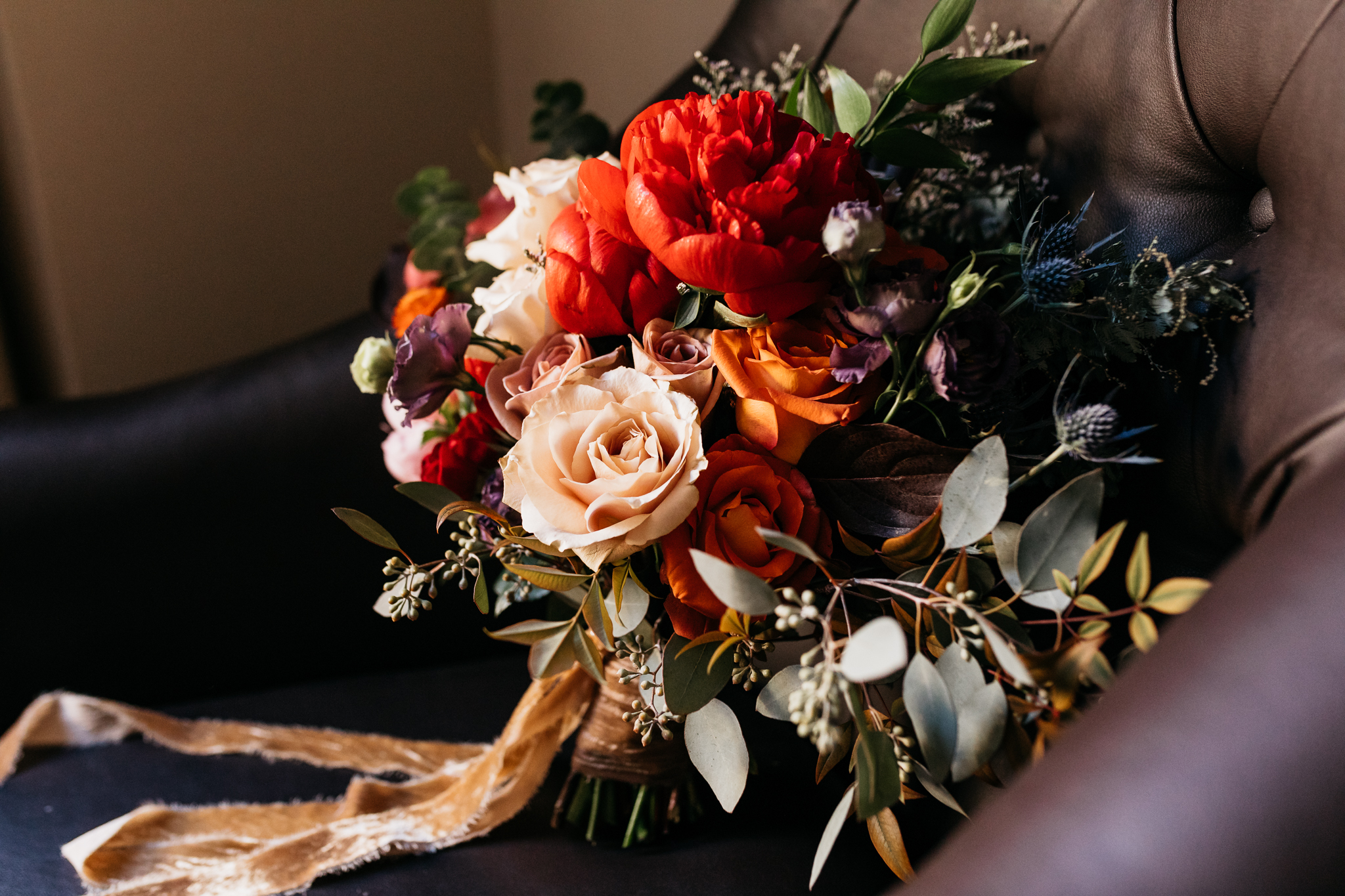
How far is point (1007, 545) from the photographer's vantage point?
391 mm

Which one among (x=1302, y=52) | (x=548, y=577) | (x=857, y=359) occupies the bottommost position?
(x=548, y=577)

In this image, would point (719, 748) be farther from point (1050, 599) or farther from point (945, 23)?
point (945, 23)

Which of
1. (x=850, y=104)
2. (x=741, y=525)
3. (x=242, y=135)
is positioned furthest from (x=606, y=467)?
(x=242, y=135)

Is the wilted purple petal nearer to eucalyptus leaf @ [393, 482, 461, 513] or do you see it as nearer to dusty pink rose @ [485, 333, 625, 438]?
dusty pink rose @ [485, 333, 625, 438]

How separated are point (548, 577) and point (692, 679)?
9 cm

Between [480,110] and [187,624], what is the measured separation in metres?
0.97

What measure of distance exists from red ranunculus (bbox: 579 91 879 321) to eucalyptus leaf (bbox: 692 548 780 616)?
13 centimetres

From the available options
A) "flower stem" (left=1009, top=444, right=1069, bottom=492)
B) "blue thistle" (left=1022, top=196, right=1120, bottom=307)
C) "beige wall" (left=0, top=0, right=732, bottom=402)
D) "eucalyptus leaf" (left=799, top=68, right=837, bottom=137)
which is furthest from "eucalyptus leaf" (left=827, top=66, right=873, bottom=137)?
"beige wall" (left=0, top=0, right=732, bottom=402)

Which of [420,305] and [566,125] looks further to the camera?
[566,125]

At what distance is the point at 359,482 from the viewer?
2.72ft

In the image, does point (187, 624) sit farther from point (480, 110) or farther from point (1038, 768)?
point (480, 110)

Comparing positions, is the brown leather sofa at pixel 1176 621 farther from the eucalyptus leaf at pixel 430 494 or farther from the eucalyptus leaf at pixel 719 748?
the eucalyptus leaf at pixel 430 494

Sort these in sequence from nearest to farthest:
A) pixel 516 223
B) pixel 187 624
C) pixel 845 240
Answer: pixel 845 240 → pixel 516 223 → pixel 187 624

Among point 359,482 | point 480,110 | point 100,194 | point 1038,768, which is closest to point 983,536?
point 1038,768
